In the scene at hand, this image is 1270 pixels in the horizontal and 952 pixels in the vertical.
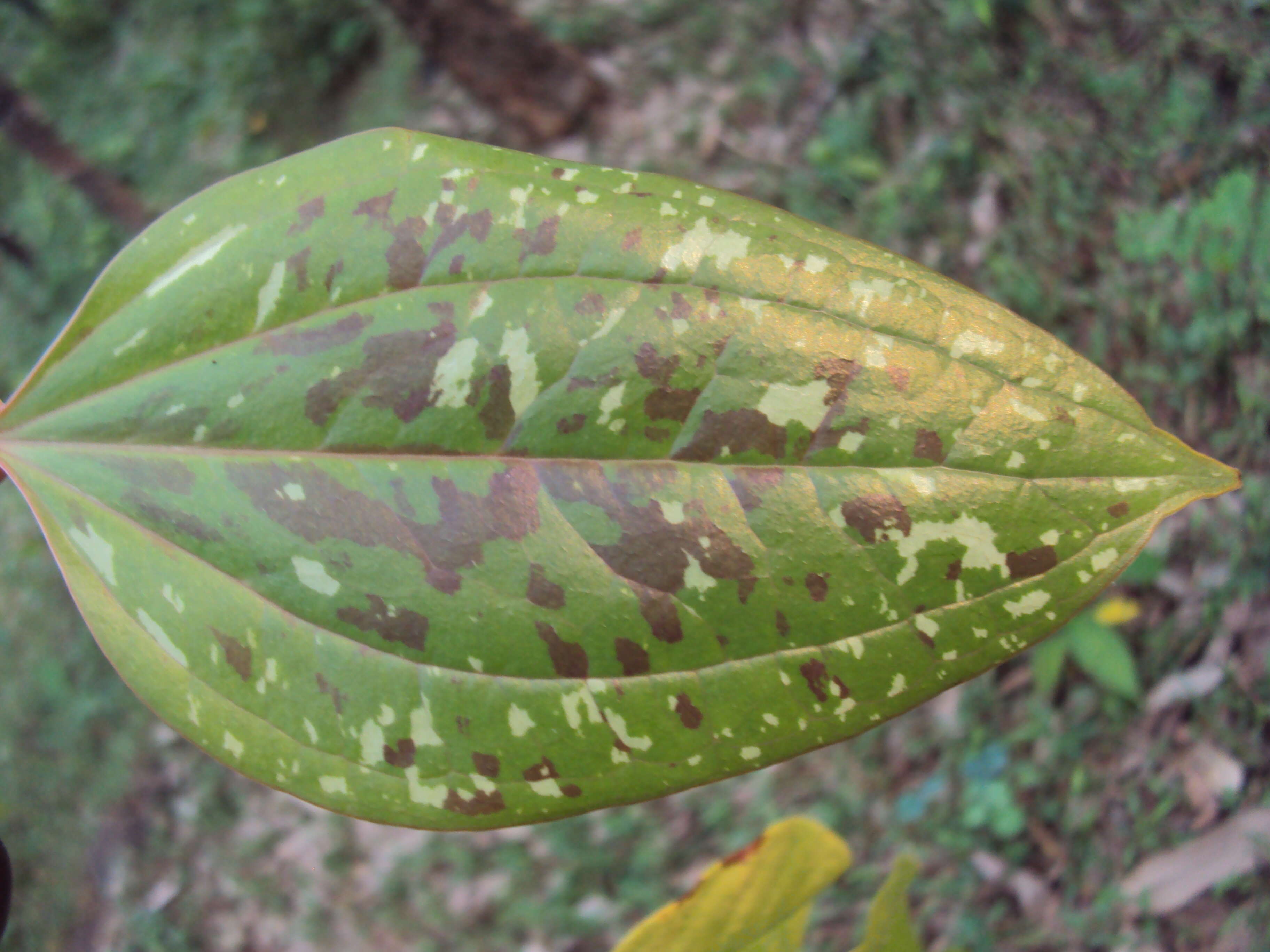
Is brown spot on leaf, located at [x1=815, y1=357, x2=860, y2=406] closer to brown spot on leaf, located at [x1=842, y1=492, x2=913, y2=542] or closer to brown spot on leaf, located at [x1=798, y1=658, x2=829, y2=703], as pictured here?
brown spot on leaf, located at [x1=842, y1=492, x2=913, y2=542]

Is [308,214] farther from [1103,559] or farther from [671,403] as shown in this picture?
[1103,559]

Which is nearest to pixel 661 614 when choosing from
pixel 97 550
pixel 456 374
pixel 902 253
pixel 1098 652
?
pixel 456 374

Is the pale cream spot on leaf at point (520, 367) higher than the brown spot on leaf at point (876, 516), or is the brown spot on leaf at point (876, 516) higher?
the pale cream spot on leaf at point (520, 367)

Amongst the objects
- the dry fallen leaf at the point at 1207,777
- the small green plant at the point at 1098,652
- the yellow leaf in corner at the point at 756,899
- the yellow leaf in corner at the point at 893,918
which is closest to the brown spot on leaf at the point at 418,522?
the yellow leaf in corner at the point at 756,899

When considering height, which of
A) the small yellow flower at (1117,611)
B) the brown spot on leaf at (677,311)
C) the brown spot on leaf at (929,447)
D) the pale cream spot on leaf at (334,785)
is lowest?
the small yellow flower at (1117,611)

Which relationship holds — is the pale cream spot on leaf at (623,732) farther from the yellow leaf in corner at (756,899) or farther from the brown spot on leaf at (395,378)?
the brown spot on leaf at (395,378)

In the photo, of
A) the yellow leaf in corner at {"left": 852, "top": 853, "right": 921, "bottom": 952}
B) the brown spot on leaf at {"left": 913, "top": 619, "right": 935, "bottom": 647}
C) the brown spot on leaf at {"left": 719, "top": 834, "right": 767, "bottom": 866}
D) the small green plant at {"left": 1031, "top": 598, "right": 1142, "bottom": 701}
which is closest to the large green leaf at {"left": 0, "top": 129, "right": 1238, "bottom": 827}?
the brown spot on leaf at {"left": 913, "top": 619, "right": 935, "bottom": 647}
